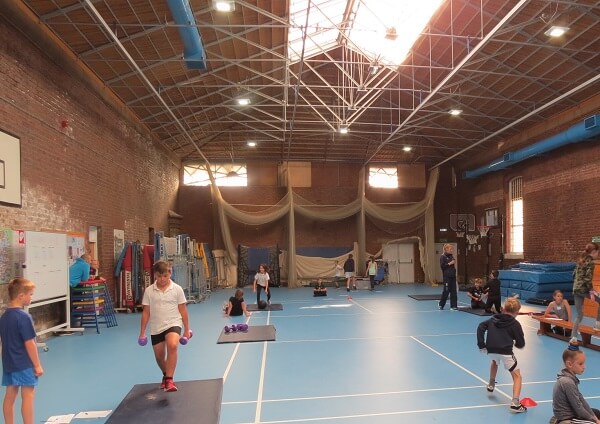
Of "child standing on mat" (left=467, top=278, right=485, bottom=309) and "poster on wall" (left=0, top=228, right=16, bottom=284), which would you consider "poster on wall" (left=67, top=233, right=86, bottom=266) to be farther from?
"child standing on mat" (left=467, top=278, right=485, bottom=309)

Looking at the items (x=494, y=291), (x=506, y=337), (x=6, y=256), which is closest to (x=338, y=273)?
(x=494, y=291)

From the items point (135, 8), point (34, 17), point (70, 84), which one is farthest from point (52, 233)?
point (135, 8)

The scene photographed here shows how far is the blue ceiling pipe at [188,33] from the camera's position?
24.8 feet

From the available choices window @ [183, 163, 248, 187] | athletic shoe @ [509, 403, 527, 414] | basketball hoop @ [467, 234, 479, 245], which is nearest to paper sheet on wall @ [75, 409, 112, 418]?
athletic shoe @ [509, 403, 527, 414]

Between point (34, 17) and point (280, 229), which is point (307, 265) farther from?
point (34, 17)

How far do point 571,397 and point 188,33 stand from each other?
8653 mm

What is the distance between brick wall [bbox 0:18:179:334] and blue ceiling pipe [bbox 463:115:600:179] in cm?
1314

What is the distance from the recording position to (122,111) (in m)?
12.7

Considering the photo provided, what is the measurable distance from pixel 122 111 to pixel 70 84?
10.5 ft

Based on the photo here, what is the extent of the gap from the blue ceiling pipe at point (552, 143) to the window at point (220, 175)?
1083cm

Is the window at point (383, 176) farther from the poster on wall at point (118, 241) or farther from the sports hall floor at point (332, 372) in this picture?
the poster on wall at point (118, 241)

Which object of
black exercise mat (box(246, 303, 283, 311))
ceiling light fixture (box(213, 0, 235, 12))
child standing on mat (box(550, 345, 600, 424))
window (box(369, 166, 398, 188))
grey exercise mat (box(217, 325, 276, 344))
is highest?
ceiling light fixture (box(213, 0, 235, 12))

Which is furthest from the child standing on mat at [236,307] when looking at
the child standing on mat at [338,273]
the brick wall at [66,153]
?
the child standing on mat at [338,273]

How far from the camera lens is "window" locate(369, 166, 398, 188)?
69.4ft
